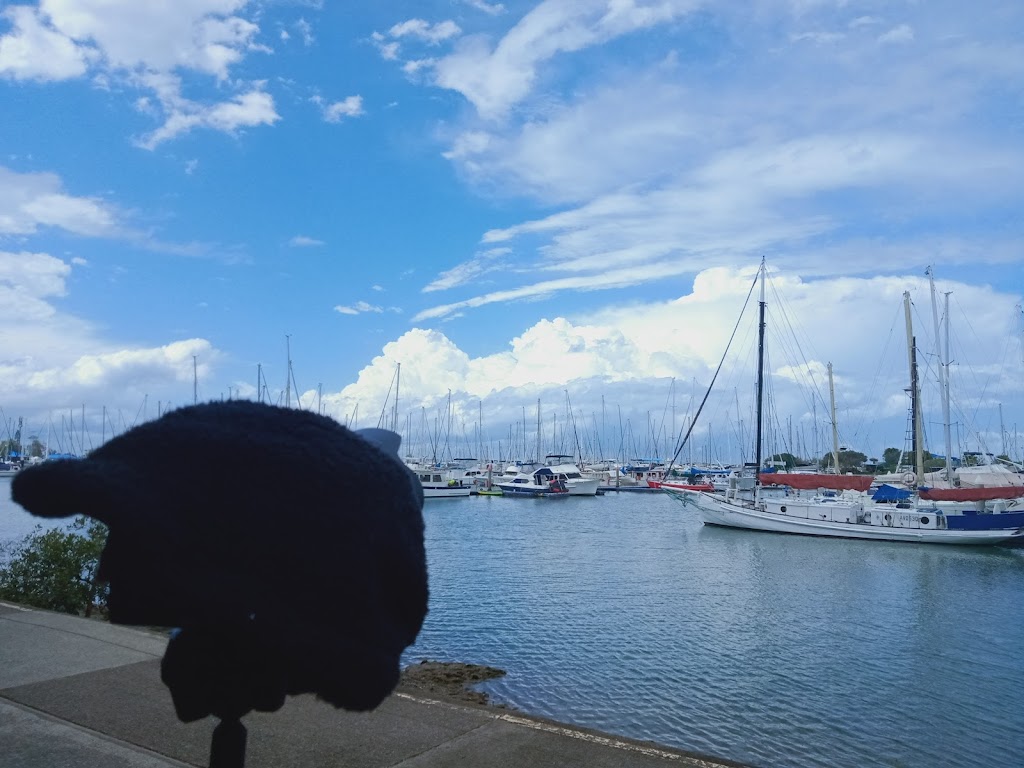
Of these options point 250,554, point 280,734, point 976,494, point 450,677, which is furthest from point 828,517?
point 250,554

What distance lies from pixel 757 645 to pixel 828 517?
25.2m

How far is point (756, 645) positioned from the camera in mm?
17453

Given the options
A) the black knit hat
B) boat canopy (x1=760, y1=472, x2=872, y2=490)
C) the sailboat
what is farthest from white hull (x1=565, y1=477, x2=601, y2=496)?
the black knit hat

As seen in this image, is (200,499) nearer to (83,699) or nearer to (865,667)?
(83,699)

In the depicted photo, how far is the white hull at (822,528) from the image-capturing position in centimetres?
3741

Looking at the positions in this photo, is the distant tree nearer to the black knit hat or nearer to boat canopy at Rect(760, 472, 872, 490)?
the black knit hat

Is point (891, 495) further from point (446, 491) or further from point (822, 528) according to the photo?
point (446, 491)

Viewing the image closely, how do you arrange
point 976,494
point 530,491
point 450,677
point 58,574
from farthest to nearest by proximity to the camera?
point 530,491
point 976,494
point 450,677
point 58,574

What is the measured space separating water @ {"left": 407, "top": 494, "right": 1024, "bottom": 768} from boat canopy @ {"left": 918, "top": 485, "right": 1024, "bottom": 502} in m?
4.20

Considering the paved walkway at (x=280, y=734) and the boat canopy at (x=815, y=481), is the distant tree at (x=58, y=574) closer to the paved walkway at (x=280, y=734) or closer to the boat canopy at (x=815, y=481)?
the paved walkway at (x=280, y=734)

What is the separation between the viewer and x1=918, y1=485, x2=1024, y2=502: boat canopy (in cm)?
3859

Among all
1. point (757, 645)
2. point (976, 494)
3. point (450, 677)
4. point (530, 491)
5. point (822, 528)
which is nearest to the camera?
point (450, 677)

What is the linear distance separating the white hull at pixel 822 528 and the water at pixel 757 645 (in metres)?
2.12

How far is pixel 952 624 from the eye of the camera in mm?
20781
